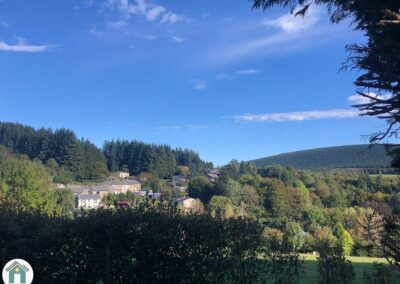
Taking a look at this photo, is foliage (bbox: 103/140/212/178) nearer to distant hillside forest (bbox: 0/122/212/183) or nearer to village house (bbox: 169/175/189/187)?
distant hillside forest (bbox: 0/122/212/183)

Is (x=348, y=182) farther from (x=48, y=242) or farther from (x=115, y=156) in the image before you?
(x=48, y=242)

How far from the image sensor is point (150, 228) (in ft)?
20.6

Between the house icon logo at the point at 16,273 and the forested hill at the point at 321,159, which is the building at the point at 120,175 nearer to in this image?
the forested hill at the point at 321,159

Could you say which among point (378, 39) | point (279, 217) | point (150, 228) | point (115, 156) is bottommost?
point (279, 217)

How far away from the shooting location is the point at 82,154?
102 metres

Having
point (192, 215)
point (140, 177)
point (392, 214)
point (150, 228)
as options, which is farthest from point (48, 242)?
point (140, 177)

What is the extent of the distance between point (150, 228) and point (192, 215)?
2.25 ft

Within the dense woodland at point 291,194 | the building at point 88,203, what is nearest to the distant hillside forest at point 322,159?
the dense woodland at point 291,194

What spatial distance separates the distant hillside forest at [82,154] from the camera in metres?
100

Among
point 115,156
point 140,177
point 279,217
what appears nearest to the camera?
point 279,217

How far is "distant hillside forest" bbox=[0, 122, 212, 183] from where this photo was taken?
100 metres

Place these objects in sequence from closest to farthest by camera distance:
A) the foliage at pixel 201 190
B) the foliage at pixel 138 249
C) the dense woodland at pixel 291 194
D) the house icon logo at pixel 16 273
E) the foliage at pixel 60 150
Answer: the house icon logo at pixel 16 273
the foliage at pixel 138 249
the dense woodland at pixel 291 194
the foliage at pixel 201 190
the foliage at pixel 60 150

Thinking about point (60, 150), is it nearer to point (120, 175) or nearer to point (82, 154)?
point (82, 154)

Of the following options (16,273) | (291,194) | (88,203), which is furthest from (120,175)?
(16,273)
